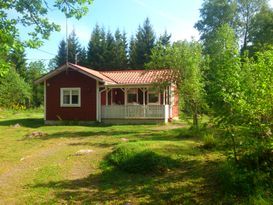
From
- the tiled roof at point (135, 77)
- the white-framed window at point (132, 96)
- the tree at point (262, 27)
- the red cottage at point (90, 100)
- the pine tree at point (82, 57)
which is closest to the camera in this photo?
the tiled roof at point (135, 77)

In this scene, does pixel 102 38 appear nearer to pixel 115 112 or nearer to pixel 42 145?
pixel 115 112

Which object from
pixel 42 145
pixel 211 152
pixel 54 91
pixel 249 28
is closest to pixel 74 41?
pixel 249 28

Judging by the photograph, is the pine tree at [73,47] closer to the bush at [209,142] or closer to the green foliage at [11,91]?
the green foliage at [11,91]

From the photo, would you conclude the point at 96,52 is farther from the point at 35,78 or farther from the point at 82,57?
the point at 35,78

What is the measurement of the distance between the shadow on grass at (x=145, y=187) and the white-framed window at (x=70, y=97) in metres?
16.2

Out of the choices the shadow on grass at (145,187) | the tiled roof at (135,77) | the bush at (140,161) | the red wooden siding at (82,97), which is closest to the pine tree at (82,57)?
the tiled roof at (135,77)

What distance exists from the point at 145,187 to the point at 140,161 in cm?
180

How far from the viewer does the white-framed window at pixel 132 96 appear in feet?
91.2

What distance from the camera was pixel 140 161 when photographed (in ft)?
32.2

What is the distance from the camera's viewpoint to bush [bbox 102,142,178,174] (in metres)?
9.42

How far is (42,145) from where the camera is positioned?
14688 millimetres

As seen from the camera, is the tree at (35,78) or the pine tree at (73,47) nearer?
the tree at (35,78)

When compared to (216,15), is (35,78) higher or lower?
lower

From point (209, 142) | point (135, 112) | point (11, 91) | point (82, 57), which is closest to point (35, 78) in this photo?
point (82, 57)
